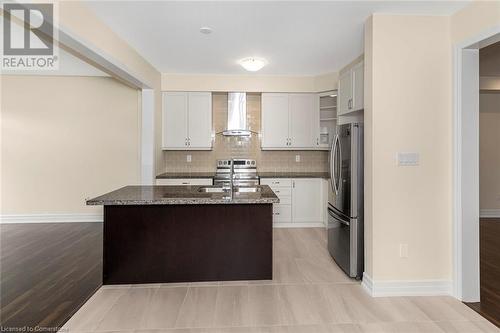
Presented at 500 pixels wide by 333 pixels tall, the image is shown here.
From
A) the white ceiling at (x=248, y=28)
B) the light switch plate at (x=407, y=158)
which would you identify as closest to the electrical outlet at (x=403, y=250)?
the light switch plate at (x=407, y=158)

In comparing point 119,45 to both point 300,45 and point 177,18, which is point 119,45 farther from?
point 300,45

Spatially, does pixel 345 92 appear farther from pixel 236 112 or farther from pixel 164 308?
pixel 164 308

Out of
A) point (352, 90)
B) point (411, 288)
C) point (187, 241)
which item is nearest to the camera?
point (411, 288)

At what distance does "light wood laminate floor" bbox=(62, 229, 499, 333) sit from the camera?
2254 millimetres

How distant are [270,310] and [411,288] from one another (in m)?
1.40

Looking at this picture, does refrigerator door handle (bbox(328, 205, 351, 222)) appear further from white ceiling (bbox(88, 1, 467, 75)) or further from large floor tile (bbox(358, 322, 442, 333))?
white ceiling (bbox(88, 1, 467, 75))

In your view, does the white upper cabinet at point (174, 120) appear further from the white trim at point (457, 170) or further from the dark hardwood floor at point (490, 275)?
the dark hardwood floor at point (490, 275)

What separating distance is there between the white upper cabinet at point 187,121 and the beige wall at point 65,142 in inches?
23.8

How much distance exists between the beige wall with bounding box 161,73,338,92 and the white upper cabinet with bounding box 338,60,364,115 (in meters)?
0.91

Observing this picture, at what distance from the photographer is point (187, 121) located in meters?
5.14

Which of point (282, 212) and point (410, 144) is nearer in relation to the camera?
point (410, 144)

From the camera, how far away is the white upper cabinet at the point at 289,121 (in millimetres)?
5199

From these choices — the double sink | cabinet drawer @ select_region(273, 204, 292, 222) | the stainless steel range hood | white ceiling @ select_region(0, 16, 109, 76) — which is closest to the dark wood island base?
the double sink

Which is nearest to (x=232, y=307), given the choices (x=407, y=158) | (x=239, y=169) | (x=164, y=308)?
(x=164, y=308)
